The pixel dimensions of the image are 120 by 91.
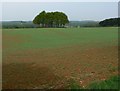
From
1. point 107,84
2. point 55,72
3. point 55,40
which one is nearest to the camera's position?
point 107,84

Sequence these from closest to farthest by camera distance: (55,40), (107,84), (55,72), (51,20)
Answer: (107,84) < (55,72) < (55,40) < (51,20)

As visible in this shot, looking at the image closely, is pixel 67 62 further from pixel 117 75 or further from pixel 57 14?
pixel 57 14

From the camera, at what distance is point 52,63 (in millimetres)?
13109

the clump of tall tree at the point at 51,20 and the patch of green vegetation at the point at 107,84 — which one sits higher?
the clump of tall tree at the point at 51,20

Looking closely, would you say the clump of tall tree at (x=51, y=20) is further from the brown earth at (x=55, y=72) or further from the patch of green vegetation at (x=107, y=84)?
the patch of green vegetation at (x=107, y=84)

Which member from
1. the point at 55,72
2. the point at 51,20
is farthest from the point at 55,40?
the point at 51,20

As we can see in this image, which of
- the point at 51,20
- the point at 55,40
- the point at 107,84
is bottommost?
the point at 107,84

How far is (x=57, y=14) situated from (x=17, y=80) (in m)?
87.3

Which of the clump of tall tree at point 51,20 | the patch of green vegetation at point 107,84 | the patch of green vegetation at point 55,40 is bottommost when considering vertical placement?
the patch of green vegetation at point 107,84

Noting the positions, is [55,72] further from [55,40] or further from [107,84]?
[55,40]

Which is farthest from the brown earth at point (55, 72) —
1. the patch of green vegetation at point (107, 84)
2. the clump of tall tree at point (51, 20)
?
the clump of tall tree at point (51, 20)

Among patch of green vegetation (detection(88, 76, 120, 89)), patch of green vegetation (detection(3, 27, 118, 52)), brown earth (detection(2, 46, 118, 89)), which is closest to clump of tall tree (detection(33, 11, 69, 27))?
patch of green vegetation (detection(3, 27, 118, 52))

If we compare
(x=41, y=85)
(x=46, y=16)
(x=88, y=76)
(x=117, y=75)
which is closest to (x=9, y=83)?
(x=41, y=85)

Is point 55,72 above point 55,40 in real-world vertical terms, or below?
below
